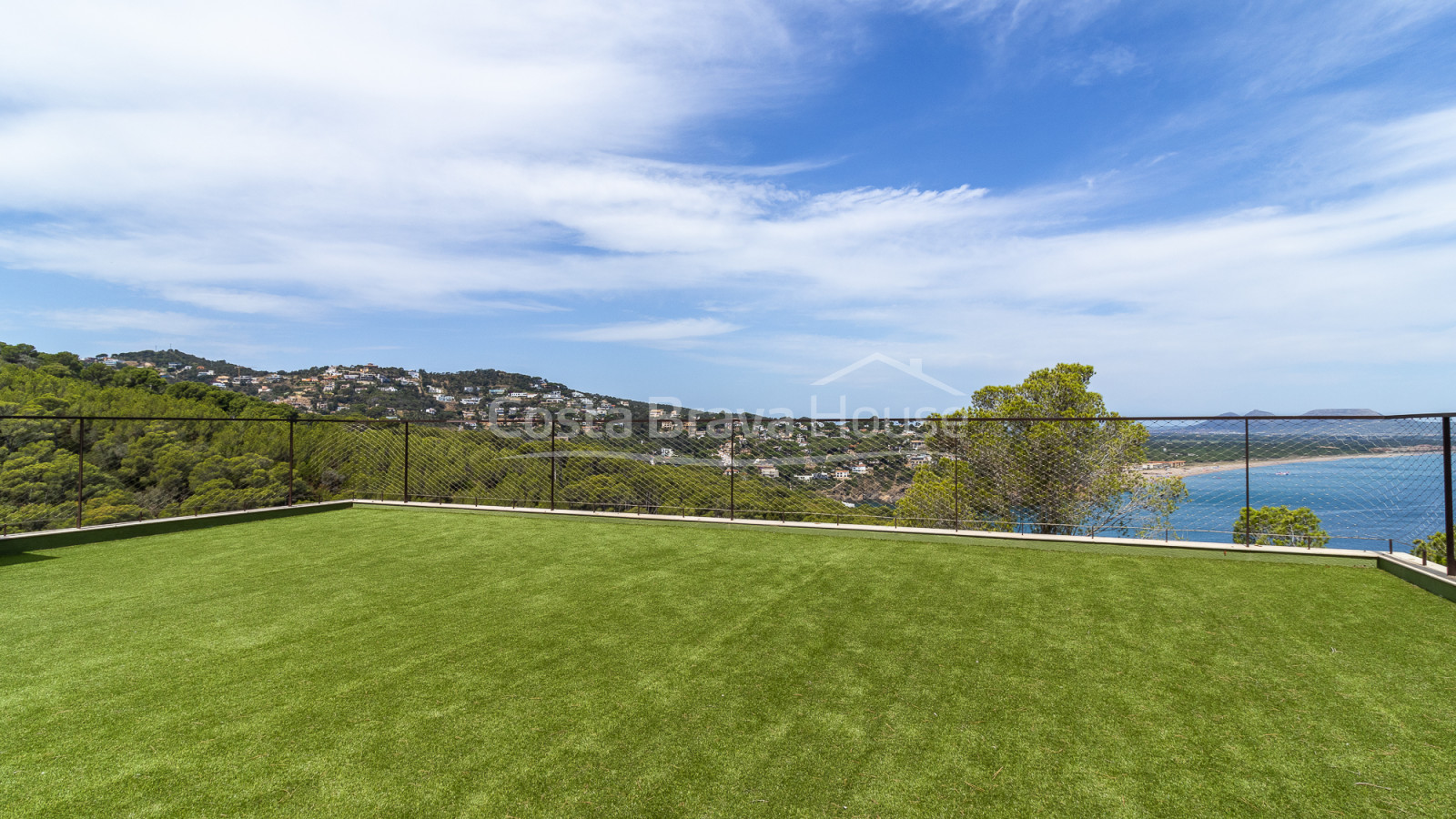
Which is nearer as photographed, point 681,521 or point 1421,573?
point 1421,573

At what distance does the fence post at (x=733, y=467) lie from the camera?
5.72m

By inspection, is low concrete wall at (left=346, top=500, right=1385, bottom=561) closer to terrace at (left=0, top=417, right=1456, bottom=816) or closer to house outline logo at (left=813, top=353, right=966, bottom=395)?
terrace at (left=0, top=417, right=1456, bottom=816)

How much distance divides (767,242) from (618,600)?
15.8m

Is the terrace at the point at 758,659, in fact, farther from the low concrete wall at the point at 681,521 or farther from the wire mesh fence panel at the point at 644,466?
the wire mesh fence panel at the point at 644,466

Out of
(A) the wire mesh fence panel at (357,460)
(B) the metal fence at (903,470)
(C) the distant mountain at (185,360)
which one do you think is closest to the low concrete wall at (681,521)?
(B) the metal fence at (903,470)

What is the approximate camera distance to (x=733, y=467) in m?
5.79

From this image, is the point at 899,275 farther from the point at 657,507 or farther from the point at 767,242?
the point at 657,507

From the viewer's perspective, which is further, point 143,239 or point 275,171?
point 143,239

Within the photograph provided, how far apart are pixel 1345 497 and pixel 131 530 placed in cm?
972

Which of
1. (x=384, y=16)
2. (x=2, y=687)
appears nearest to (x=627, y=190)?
(x=384, y=16)

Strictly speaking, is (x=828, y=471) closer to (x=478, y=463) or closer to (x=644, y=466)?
(x=644, y=466)

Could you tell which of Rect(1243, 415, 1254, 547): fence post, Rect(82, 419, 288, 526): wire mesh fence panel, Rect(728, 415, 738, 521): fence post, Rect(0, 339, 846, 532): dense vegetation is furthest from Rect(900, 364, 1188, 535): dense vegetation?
Rect(82, 419, 288, 526): wire mesh fence panel

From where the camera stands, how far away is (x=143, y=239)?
28.9 m

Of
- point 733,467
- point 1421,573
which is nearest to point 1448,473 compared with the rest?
point 1421,573
